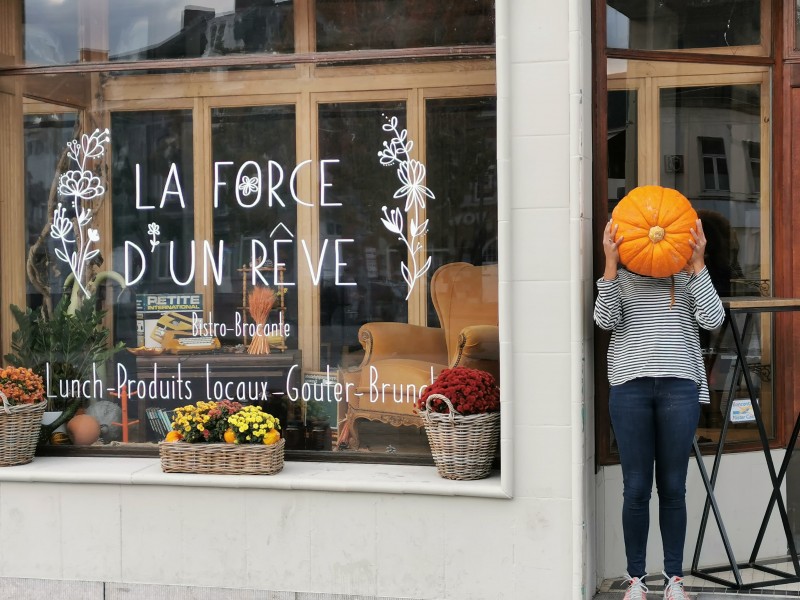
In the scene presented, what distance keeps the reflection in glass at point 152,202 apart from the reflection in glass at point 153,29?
37cm

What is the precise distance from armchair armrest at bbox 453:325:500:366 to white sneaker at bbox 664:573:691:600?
137 centimetres

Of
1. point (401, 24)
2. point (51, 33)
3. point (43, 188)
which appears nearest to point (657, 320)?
point (401, 24)

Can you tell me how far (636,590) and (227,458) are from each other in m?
2.09

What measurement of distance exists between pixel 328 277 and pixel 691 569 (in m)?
2.45

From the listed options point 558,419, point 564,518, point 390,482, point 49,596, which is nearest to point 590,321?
point 558,419

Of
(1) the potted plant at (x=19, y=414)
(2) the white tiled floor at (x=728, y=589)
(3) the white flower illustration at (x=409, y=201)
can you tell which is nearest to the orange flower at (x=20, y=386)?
(1) the potted plant at (x=19, y=414)

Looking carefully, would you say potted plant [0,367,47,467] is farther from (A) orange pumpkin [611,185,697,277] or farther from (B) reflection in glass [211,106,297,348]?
(A) orange pumpkin [611,185,697,277]

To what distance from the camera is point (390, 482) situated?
16.4 feet

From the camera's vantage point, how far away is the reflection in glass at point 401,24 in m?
5.35

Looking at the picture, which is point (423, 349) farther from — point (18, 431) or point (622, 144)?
point (18, 431)

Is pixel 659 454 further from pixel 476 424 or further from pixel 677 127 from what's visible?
pixel 677 127

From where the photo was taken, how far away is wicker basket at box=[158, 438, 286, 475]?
5.14 metres

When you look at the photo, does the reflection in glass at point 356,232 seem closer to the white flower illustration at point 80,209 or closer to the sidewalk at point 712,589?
the white flower illustration at point 80,209

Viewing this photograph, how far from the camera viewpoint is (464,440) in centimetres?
497
